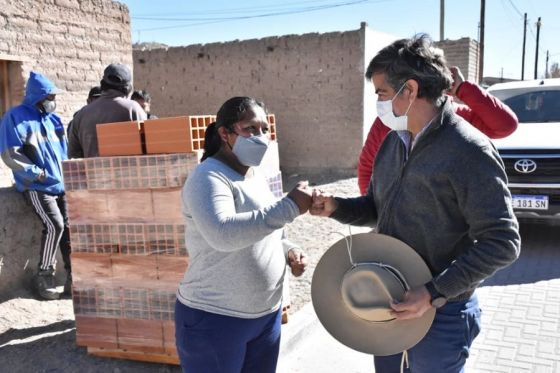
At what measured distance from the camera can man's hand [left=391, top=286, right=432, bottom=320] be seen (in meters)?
1.70

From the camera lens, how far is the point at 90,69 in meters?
6.21

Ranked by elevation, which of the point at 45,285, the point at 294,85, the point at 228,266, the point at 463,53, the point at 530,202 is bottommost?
the point at 45,285

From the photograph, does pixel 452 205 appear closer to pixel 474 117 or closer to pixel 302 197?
pixel 302 197

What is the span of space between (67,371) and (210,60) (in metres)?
10.0

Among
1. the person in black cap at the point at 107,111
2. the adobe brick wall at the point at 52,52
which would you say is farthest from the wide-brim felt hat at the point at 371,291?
the adobe brick wall at the point at 52,52

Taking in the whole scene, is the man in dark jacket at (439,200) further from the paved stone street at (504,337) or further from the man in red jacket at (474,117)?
the paved stone street at (504,337)

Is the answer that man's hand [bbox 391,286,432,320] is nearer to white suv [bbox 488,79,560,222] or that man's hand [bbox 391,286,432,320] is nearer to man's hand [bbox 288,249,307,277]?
man's hand [bbox 288,249,307,277]

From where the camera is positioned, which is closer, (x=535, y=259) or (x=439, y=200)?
(x=439, y=200)

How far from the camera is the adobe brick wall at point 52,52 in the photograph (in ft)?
14.1

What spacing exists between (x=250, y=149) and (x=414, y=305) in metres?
0.82

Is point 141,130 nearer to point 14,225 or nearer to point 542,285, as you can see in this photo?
point 14,225

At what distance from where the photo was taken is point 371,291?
1806mm

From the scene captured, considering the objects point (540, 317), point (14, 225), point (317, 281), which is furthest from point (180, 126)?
point (540, 317)

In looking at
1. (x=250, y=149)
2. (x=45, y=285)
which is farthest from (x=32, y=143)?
(x=250, y=149)
